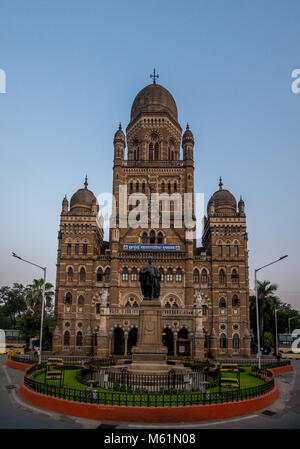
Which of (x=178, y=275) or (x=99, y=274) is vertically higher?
(x=99, y=274)

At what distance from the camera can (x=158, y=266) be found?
52.7 metres

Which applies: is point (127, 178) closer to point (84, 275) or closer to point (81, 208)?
point (81, 208)

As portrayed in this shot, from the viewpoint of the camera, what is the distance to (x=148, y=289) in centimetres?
2475

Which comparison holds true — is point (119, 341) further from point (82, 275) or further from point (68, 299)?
point (82, 275)

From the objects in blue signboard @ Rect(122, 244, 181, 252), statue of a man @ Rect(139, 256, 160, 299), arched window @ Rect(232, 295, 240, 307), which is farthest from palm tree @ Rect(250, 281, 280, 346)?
statue of a man @ Rect(139, 256, 160, 299)

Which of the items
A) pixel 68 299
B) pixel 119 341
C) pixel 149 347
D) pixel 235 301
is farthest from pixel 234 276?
pixel 149 347

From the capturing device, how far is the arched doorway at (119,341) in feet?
160

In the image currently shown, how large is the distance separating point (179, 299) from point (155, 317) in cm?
2832

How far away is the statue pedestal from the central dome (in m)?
44.8

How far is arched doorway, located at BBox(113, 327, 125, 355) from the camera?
1922 inches

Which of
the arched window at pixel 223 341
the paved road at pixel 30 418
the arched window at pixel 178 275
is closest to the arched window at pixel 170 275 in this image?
the arched window at pixel 178 275

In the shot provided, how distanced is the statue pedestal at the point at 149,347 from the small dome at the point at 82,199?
35.4m

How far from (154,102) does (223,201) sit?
20.6 meters
